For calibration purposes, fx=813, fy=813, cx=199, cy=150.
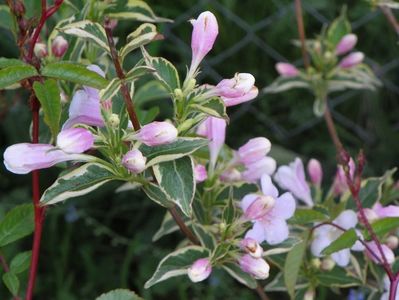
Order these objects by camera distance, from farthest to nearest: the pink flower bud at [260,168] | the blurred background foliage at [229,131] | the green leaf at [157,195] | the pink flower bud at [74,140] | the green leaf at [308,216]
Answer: the blurred background foliage at [229,131]
the pink flower bud at [260,168]
the green leaf at [308,216]
the green leaf at [157,195]
the pink flower bud at [74,140]

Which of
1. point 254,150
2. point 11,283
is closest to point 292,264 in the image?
point 254,150

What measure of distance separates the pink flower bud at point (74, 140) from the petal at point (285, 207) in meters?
0.32

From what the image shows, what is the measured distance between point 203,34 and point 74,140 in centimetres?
20

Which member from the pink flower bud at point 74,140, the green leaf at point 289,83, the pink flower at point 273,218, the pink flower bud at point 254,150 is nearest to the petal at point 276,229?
the pink flower at point 273,218

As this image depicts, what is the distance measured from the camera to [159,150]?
939 mm

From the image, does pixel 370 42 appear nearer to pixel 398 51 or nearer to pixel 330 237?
pixel 398 51

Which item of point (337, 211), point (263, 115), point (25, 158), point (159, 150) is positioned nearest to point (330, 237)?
point (337, 211)

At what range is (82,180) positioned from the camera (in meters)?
0.94

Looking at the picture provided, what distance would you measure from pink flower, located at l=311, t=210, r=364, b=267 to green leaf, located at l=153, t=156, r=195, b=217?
307 mm

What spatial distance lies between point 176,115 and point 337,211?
37 cm

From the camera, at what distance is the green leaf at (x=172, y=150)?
0.91 metres

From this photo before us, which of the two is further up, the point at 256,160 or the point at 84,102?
the point at 84,102

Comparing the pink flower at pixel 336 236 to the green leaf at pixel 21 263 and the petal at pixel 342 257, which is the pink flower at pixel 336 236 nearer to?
the petal at pixel 342 257

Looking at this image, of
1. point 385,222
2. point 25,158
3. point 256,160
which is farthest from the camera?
point 256,160
